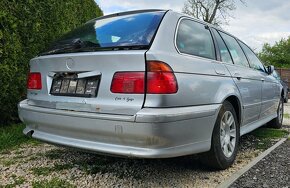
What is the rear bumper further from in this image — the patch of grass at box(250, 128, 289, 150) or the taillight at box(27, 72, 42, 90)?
the patch of grass at box(250, 128, 289, 150)

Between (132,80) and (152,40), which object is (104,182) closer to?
(132,80)

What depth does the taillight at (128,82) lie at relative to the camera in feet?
8.52

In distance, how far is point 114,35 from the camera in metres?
3.07

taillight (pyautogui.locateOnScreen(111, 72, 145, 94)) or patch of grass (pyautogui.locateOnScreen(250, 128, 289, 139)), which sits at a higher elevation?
taillight (pyautogui.locateOnScreen(111, 72, 145, 94))

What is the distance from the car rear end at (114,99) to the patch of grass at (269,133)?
2793 millimetres

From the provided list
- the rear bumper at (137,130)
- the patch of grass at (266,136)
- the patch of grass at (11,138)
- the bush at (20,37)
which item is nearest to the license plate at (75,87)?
the rear bumper at (137,130)

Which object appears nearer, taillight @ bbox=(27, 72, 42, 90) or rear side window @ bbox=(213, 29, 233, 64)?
taillight @ bbox=(27, 72, 42, 90)

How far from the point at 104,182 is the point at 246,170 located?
150 cm

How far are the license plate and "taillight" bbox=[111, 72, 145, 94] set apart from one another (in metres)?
0.19

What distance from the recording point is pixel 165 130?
2.55 meters

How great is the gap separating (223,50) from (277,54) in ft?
97.0

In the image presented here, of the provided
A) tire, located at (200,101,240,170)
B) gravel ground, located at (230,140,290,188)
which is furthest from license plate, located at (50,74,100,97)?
gravel ground, located at (230,140,290,188)

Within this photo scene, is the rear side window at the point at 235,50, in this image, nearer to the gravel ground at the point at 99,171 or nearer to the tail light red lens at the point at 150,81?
the gravel ground at the point at 99,171

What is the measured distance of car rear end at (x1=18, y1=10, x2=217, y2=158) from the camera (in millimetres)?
2568
